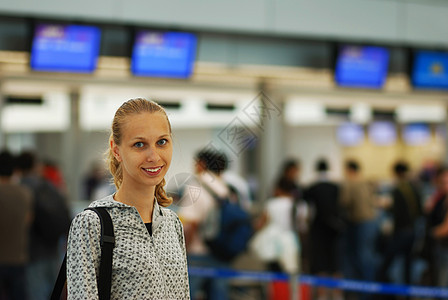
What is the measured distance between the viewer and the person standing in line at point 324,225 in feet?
26.1

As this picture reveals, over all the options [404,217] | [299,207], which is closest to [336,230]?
[299,207]

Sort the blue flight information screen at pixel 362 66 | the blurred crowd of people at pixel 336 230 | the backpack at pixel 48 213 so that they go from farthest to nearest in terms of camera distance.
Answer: the blue flight information screen at pixel 362 66 → the backpack at pixel 48 213 → the blurred crowd of people at pixel 336 230

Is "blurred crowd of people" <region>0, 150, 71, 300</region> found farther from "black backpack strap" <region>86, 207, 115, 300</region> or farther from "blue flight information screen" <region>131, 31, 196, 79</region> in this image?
"black backpack strap" <region>86, 207, 115, 300</region>

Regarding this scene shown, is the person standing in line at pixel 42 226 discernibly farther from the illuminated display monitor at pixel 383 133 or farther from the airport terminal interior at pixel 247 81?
the illuminated display monitor at pixel 383 133

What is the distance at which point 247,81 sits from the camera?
32.4 feet

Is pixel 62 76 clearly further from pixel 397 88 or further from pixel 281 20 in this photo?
pixel 397 88

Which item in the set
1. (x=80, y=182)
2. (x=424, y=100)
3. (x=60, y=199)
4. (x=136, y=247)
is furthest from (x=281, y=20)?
(x=136, y=247)

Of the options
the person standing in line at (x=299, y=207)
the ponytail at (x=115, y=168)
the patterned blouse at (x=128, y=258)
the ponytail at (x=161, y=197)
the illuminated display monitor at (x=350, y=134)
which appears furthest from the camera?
the illuminated display monitor at (x=350, y=134)

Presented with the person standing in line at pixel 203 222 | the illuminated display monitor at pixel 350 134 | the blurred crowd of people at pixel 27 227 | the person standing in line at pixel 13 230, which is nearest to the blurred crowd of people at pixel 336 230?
the person standing in line at pixel 203 222

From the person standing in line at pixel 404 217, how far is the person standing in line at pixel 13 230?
408 cm

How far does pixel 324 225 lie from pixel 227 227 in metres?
2.91

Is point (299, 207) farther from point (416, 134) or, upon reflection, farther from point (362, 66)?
point (416, 134)

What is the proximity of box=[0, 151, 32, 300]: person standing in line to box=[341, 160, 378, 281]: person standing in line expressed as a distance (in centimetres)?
411

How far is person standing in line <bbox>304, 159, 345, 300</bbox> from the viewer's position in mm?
7969
